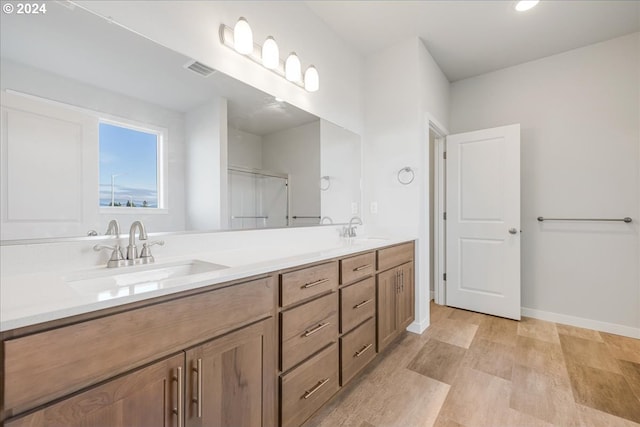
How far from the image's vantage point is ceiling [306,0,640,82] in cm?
213

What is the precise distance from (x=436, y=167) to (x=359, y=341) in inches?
92.0

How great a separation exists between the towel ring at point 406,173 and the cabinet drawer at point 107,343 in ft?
6.40

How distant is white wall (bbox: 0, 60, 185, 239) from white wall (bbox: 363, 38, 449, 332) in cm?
183

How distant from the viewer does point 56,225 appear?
1046 millimetres

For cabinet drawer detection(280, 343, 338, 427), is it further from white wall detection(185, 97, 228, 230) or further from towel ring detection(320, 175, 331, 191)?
towel ring detection(320, 175, 331, 191)

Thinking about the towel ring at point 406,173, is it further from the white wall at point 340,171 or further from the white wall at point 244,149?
the white wall at point 244,149

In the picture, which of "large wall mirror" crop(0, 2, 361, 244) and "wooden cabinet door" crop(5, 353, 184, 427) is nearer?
"wooden cabinet door" crop(5, 353, 184, 427)

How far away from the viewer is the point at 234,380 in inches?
39.5

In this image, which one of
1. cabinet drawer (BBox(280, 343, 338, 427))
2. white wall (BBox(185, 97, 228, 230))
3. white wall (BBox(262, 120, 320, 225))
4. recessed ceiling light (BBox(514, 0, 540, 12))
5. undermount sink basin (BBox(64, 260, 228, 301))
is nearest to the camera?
undermount sink basin (BBox(64, 260, 228, 301))

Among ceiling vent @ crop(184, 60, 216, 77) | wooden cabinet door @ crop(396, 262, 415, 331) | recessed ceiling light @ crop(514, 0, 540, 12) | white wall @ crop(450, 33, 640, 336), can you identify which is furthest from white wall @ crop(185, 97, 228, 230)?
white wall @ crop(450, 33, 640, 336)

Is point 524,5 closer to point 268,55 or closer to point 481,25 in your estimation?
point 481,25

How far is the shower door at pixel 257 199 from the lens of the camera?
1.66 m

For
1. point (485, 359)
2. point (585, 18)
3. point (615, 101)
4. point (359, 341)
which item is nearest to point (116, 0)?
point (359, 341)

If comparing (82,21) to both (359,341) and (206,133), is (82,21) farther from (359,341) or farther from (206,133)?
(359,341)
